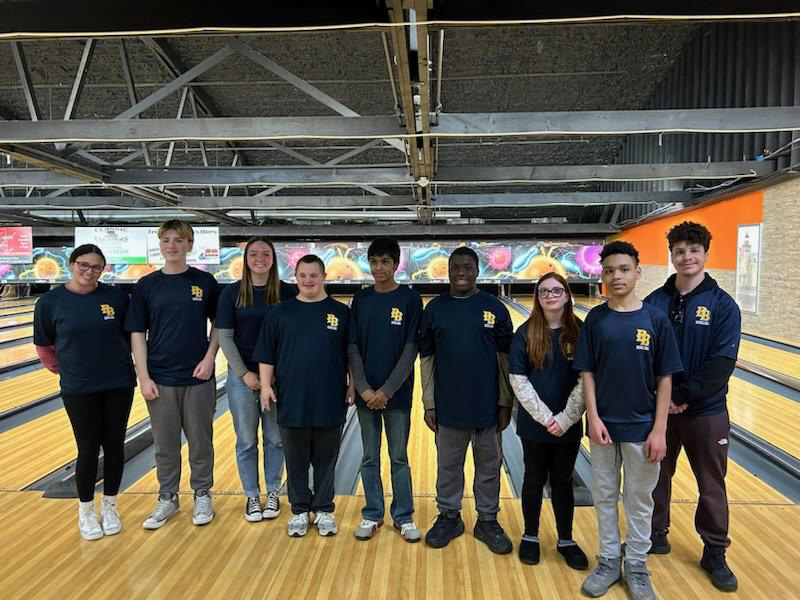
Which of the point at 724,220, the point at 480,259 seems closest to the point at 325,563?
the point at 724,220

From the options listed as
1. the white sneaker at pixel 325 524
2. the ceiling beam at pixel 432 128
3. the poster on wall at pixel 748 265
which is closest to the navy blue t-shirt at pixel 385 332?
the white sneaker at pixel 325 524

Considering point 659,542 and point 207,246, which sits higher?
point 207,246

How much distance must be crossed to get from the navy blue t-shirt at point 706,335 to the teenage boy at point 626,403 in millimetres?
154

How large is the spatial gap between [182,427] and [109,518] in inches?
20.1

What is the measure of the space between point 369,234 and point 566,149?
622cm

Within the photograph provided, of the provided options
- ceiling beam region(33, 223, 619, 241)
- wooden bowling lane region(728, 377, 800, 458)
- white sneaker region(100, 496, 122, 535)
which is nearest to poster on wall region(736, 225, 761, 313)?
wooden bowling lane region(728, 377, 800, 458)

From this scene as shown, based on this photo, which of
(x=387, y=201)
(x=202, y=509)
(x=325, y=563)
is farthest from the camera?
(x=387, y=201)

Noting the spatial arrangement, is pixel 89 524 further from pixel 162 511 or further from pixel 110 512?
pixel 162 511

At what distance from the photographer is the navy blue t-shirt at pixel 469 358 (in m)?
2.14

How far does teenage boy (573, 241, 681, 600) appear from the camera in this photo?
1.82m

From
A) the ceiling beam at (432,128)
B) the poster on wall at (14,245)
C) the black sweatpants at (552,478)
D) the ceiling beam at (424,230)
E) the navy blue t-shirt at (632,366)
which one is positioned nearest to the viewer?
the navy blue t-shirt at (632,366)

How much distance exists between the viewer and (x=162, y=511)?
2436 mm

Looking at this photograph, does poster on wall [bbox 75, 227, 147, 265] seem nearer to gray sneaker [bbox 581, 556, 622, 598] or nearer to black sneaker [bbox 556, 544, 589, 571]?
black sneaker [bbox 556, 544, 589, 571]

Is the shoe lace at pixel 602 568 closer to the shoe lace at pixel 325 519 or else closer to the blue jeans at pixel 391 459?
the blue jeans at pixel 391 459
